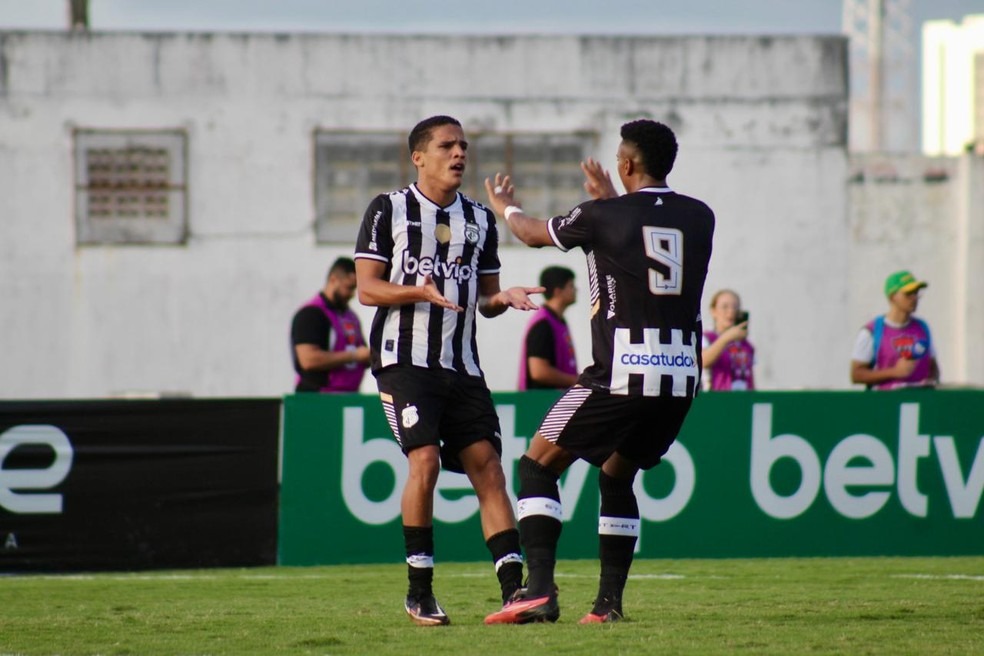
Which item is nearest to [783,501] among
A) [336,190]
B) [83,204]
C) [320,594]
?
[320,594]

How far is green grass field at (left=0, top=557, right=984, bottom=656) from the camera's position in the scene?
19.9 feet

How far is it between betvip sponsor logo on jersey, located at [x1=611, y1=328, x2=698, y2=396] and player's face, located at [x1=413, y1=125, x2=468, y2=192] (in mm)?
1092

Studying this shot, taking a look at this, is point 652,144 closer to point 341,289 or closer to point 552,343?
point 552,343

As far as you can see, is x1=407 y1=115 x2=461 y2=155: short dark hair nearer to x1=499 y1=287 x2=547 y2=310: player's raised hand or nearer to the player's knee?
x1=499 y1=287 x2=547 y2=310: player's raised hand

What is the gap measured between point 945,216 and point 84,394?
45.8 ft

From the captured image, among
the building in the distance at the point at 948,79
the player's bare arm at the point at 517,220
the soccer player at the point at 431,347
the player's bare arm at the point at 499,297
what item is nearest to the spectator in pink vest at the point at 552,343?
the player's bare arm at the point at 499,297

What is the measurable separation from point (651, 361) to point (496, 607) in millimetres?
2041

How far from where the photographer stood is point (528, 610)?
6.54 meters

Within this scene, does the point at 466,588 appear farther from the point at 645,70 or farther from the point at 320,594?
the point at 645,70

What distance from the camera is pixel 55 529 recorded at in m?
10.6

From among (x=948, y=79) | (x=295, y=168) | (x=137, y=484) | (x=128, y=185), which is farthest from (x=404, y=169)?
(x=948, y=79)

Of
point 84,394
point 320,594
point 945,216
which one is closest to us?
point 320,594

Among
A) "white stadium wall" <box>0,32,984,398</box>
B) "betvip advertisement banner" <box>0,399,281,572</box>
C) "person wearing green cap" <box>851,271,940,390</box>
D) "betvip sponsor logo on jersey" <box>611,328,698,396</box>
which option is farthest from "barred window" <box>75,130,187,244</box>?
"betvip sponsor logo on jersey" <box>611,328,698,396</box>

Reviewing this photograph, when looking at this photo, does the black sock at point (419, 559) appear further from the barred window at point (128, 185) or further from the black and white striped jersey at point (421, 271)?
the barred window at point (128, 185)
